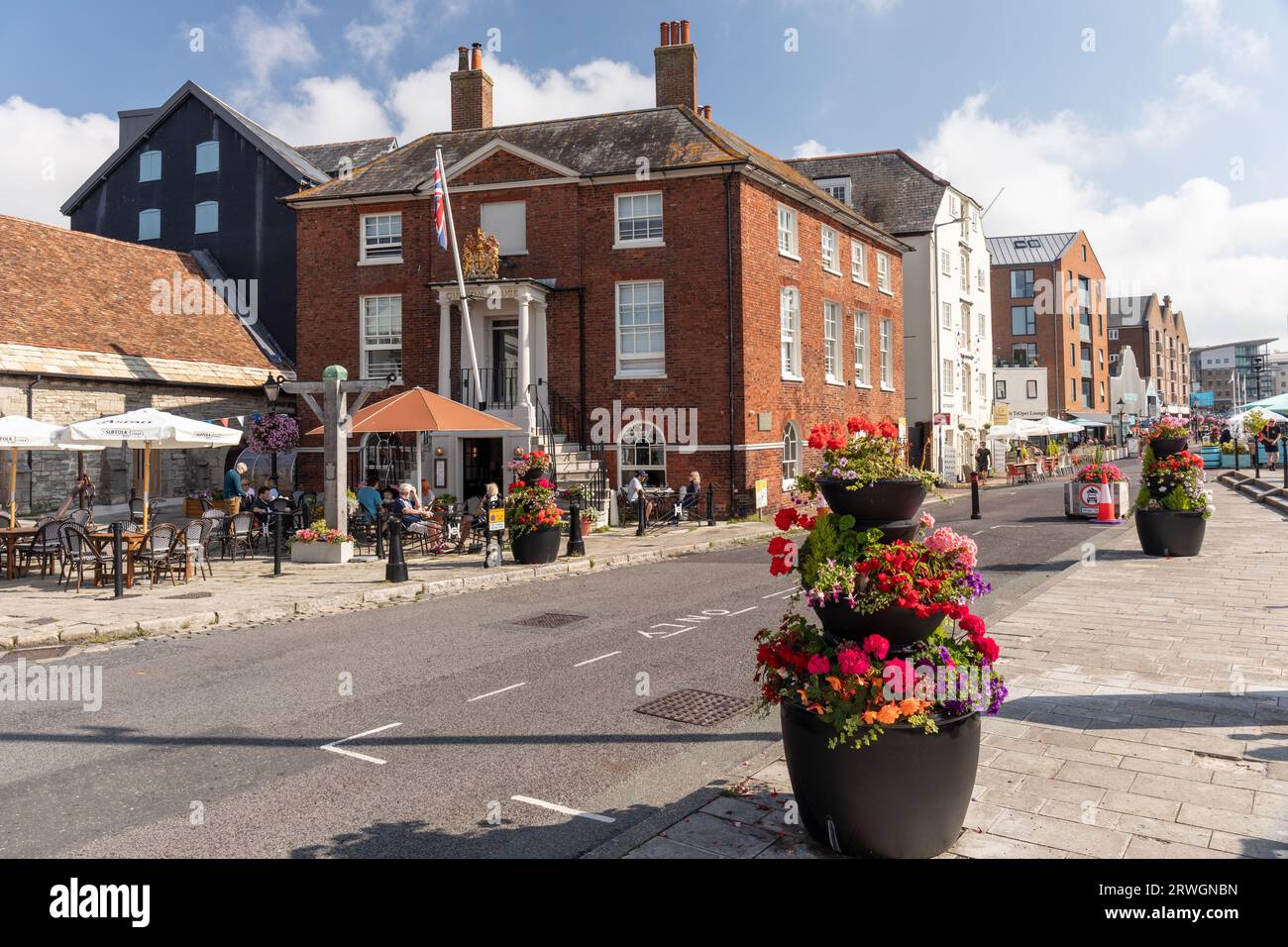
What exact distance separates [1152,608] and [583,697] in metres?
6.87

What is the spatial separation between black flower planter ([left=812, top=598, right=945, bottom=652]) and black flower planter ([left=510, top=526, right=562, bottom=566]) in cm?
1182

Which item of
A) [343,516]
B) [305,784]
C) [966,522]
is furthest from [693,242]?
[305,784]

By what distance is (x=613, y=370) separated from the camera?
2423cm

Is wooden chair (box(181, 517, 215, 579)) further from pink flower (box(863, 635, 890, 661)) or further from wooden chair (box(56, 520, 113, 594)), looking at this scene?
pink flower (box(863, 635, 890, 661))

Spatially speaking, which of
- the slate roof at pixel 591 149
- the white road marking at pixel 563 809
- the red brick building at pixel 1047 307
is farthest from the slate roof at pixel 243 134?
the red brick building at pixel 1047 307

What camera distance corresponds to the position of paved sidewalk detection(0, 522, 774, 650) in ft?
34.3

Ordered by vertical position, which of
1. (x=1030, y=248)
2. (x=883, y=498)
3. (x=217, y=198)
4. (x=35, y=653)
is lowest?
(x=35, y=653)

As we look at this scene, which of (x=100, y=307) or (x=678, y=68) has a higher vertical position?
(x=678, y=68)

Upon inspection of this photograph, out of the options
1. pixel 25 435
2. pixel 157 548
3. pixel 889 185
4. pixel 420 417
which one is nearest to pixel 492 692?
pixel 157 548

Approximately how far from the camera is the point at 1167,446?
1477 cm

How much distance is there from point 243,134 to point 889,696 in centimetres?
3679

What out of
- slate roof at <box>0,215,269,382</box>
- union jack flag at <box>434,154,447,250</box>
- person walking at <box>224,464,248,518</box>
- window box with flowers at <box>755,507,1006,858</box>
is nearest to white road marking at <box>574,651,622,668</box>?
window box with flowers at <box>755,507,1006,858</box>

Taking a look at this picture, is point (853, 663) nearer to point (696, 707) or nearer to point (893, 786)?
point (893, 786)

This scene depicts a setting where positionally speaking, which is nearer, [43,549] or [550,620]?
[550,620]
